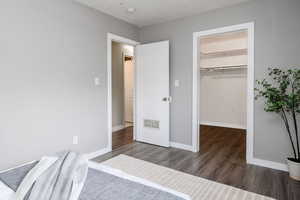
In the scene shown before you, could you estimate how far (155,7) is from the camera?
118 inches

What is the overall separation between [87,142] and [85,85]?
96cm

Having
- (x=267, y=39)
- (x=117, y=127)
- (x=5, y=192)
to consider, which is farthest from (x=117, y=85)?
(x=5, y=192)

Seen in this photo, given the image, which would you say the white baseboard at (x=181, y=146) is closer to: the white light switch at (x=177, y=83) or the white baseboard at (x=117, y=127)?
the white light switch at (x=177, y=83)

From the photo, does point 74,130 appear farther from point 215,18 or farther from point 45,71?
point 215,18

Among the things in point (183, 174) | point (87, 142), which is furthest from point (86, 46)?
point (183, 174)

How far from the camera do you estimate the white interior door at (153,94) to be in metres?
3.59

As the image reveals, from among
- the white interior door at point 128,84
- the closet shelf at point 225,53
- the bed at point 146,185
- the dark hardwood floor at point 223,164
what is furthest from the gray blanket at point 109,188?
the closet shelf at point 225,53

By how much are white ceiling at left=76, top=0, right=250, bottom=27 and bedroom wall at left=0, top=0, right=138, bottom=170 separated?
231mm

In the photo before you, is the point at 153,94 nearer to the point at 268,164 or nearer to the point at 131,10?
the point at 131,10

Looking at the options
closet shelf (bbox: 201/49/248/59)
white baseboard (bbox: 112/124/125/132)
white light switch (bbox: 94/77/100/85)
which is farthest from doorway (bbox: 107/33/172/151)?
closet shelf (bbox: 201/49/248/59)

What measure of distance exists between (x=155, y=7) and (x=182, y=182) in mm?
2723

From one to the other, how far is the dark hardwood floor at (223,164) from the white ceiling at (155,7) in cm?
255

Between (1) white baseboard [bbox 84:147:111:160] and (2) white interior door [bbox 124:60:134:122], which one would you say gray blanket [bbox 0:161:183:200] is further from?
(2) white interior door [bbox 124:60:134:122]

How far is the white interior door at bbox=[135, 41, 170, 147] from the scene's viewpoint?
3590 millimetres
